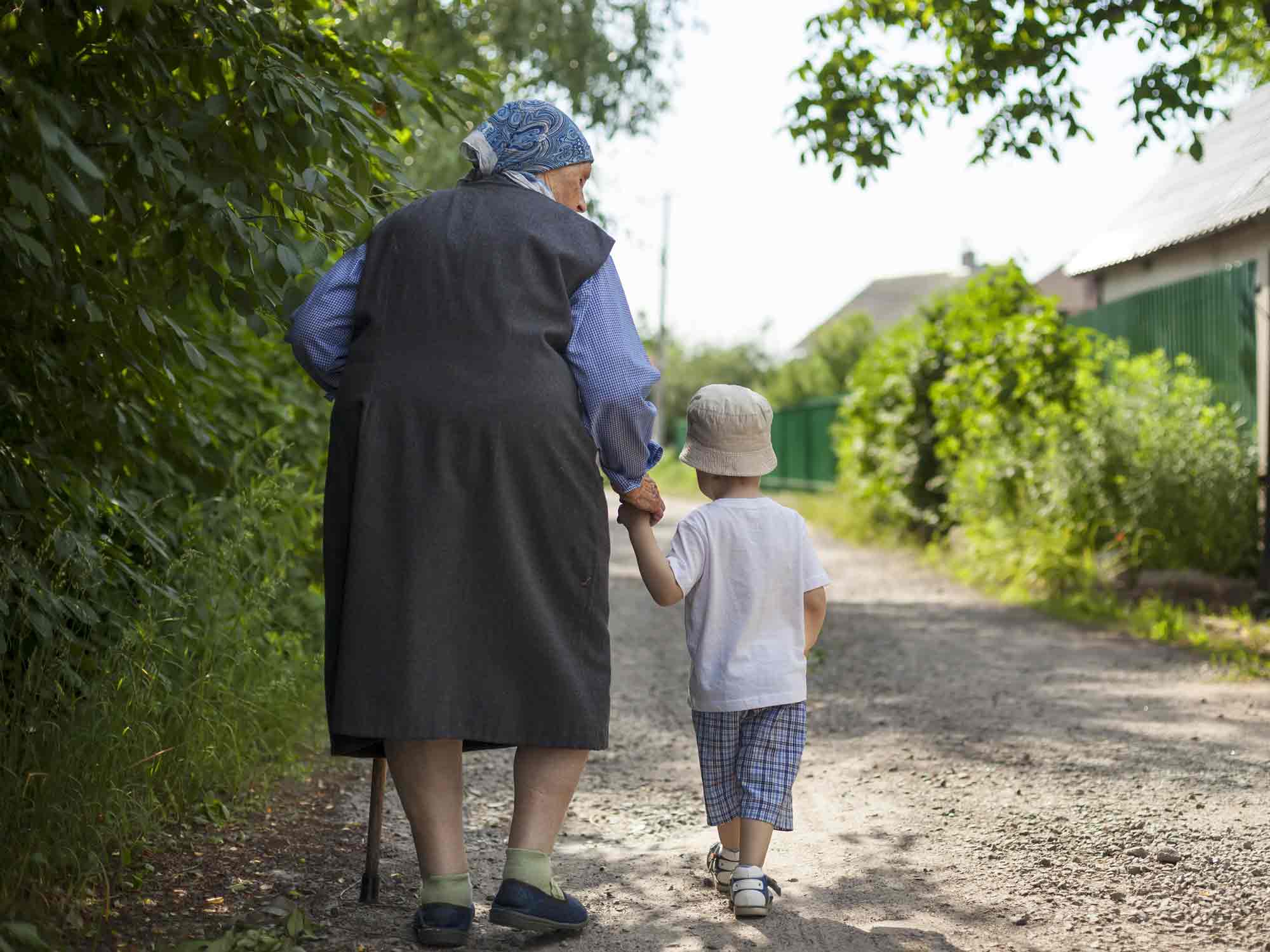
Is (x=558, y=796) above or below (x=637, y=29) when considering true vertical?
below

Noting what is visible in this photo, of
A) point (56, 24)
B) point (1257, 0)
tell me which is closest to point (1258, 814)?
point (56, 24)

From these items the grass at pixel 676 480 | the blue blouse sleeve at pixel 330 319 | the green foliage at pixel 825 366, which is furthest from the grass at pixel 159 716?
the green foliage at pixel 825 366

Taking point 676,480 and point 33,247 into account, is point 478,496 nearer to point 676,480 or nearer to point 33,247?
point 33,247

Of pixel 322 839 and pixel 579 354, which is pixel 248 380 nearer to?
pixel 322 839

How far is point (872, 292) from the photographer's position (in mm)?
72125

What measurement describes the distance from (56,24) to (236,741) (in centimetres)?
214

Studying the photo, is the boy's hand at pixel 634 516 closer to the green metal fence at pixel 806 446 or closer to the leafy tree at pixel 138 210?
the leafy tree at pixel 138 210

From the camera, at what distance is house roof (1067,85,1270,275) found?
8.23 metres

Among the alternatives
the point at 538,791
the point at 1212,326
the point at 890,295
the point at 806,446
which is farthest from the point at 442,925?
the point at 890,295

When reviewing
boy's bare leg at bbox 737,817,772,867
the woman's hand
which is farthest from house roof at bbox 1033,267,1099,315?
the woman's hand

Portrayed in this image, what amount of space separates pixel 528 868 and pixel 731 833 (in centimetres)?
70

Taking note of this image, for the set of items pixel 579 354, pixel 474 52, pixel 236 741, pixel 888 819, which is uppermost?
pixel 474 52

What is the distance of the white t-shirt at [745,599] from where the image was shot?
3398mm

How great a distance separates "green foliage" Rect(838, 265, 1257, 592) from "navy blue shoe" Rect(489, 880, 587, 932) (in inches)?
287
